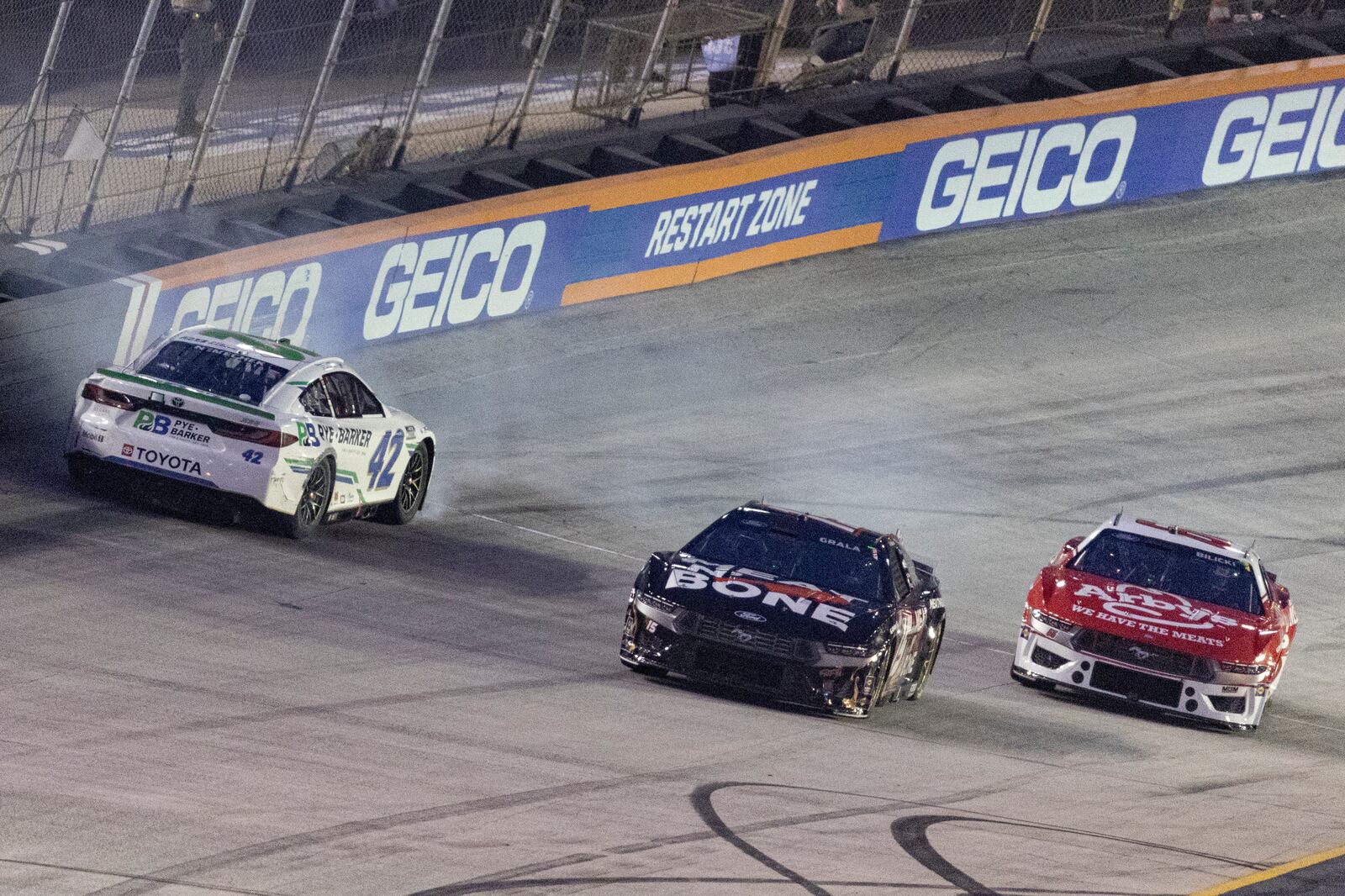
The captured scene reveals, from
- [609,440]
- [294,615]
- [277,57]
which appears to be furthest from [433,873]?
[277,57]

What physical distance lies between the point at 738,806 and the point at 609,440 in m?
10.6

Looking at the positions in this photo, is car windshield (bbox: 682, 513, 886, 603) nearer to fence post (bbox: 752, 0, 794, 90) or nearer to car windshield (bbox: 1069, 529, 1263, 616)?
car windshield (bbox: 1069, 529, 1263, 616)

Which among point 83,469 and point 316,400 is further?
point 316,400

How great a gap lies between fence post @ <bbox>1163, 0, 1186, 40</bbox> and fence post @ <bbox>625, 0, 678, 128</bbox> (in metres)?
8.19

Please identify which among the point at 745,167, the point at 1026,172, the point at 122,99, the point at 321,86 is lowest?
the point at 122,99

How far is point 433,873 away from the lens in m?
8.91

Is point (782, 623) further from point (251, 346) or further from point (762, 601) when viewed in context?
point (251, 346)

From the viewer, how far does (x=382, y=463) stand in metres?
17.5

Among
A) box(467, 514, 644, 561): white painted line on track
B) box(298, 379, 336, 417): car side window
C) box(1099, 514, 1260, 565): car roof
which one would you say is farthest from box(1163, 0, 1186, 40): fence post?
box(298, 379, 336, 417): car side window

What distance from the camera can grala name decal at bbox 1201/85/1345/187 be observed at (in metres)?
30.5

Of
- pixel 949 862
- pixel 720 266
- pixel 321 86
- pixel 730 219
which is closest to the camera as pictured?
pixel 949 862

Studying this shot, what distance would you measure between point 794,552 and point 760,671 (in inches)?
49.9

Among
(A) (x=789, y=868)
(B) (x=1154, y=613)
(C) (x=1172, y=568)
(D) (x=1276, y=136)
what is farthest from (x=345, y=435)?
(D) (x=1276, y=136)

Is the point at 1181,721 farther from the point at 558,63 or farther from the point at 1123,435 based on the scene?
the point at 558,63
